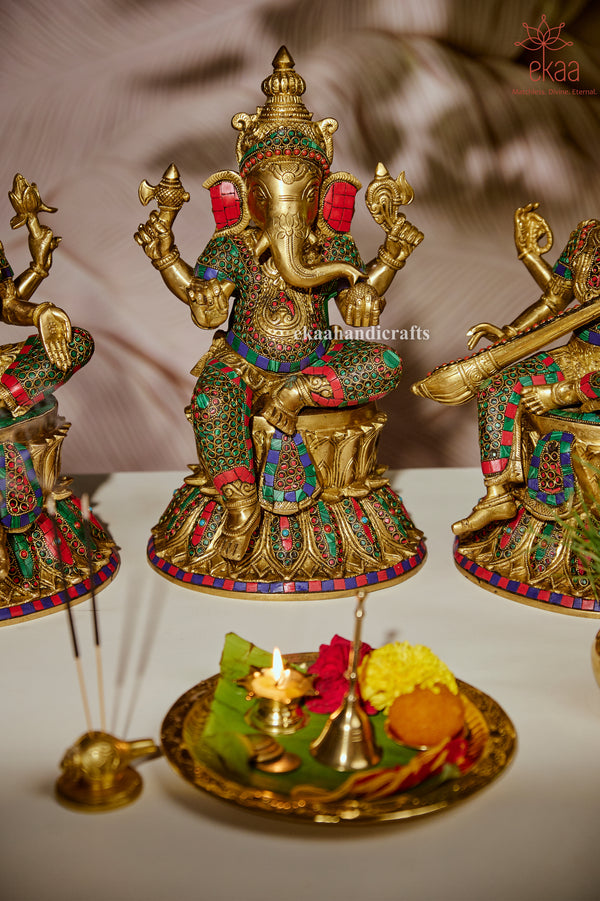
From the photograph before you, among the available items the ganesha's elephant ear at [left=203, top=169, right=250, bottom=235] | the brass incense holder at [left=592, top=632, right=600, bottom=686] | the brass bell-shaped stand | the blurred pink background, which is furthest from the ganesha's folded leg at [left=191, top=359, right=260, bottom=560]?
the blurred pink background

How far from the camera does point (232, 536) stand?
2.89 m

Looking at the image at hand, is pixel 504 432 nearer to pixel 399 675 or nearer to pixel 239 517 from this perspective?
pixel 239 517

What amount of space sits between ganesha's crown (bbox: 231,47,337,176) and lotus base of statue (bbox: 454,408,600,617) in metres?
0.97

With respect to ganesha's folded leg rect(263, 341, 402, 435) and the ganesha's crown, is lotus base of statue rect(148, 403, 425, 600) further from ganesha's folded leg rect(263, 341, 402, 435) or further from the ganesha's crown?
the ganesha's crown

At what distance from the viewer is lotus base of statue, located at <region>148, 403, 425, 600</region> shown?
2.91 metres

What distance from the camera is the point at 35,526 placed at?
2.87 meters

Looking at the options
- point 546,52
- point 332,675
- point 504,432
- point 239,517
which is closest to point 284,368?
point 239,517

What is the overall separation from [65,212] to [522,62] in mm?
2080

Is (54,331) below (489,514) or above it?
above

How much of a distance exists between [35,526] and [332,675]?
105 cm

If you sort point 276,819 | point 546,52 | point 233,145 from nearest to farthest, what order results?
point 276,819
point 233,145
point 546,52

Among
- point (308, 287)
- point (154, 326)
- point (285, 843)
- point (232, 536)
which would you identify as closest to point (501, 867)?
point (285, 843)

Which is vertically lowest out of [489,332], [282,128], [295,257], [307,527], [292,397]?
[307,527]

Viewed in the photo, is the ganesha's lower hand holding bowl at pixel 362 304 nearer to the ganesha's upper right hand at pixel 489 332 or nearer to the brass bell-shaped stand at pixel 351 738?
the ganesha's upper right hand at pixel 489 332
